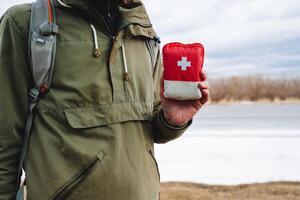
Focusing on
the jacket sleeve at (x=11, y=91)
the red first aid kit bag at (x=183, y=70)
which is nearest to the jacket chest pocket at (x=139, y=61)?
the red first aid kit bag at (x=183, y=70)

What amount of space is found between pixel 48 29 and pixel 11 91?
0.89 ft

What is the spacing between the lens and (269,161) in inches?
258

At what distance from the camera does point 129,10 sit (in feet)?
5.74

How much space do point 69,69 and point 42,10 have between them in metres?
0.24

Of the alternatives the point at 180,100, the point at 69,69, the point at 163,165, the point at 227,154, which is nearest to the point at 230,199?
the point at 163,165

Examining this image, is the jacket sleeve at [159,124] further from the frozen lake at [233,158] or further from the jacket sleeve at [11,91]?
the frozen lake at [233,158]

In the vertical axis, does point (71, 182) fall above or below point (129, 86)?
below

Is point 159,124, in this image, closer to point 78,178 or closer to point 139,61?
point 139,61

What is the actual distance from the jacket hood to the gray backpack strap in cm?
8

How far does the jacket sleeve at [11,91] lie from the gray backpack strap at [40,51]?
29 mm

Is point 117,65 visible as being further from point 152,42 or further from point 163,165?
point 163,165

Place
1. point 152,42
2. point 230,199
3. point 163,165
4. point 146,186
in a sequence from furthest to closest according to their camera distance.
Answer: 1. point 163,165
2. point 230,199
3. point 152,42
4. point 146,186

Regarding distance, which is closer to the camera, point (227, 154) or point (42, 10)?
point (42, 10)

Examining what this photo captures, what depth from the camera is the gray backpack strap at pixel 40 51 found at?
1534mm
